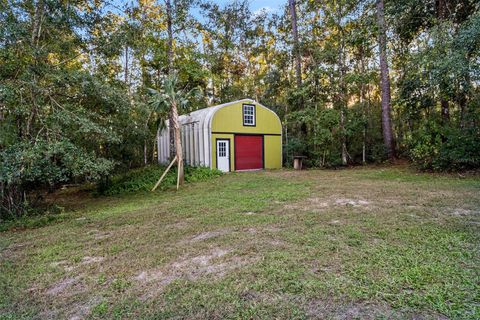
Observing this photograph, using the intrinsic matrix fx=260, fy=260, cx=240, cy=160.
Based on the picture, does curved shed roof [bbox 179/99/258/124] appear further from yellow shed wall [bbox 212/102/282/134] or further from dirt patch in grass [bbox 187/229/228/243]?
dirt patch in grass [bbox 187/229/228/243]

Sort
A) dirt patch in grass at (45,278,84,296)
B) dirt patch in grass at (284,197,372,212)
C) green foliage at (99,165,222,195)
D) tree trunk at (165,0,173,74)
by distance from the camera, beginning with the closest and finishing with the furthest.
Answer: dirt patch in grass at (45,278,84,296) < dirt patch in grass at (284,197,372,212) < green foliage at (99,165,222,195) < tree trunk at (165,0,173,74)

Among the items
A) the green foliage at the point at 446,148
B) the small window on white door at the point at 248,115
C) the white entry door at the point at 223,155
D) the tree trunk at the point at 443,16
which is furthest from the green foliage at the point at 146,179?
the tree trunk at the point at 443,16

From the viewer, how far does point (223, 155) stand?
1318cm

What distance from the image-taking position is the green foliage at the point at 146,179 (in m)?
9.82

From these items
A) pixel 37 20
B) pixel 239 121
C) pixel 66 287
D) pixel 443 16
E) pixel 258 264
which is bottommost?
pixel 66 287

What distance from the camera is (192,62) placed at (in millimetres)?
12609

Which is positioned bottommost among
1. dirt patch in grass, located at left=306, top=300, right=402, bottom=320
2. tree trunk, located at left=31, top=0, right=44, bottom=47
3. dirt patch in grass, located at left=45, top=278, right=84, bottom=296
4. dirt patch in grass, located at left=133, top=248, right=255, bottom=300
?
dirt patch in grass, located at left=45, top=278, right=84, bottom=296

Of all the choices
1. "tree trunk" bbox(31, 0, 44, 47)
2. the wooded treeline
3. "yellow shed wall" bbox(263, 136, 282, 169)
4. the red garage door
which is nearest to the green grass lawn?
the wooded treeline

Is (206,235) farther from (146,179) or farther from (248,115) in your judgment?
(248,115)

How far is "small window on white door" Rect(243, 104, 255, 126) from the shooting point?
553 inches

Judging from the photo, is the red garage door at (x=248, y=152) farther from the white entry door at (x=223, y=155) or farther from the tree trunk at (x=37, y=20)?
the tree trunk at (x=37, y=20)

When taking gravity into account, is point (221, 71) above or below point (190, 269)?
above

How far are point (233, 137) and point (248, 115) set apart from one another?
1.62 m

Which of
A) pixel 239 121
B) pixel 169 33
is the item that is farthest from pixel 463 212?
pixel 169 33
